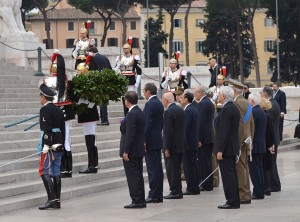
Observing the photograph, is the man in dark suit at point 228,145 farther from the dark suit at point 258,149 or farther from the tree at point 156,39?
the tree at point 156,39

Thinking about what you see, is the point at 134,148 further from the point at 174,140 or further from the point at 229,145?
the point at 229,145

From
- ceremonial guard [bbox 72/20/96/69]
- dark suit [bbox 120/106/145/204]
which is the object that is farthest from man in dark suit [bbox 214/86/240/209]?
ceremonial guard [bbox 72/20/96/69]

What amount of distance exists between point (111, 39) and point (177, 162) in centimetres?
10525

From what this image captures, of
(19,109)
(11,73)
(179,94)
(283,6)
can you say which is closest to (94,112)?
(179,94)

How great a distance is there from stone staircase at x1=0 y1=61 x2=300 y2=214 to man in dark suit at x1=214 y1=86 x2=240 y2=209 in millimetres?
2847

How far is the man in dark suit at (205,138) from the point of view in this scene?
20609mm

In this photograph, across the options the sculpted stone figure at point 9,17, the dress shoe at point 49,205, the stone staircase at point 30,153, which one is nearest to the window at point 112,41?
the sculpted stone figure at point 9,17

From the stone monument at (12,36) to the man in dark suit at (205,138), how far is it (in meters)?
12.7

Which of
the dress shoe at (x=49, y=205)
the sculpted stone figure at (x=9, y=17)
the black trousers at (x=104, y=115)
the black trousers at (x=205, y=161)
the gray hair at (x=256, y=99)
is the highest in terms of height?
the sculpted stone figure at (x=9, y=17)

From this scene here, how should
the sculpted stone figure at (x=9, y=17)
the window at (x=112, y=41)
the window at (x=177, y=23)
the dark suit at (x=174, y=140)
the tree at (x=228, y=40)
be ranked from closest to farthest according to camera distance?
the dark suit at (x=174, y=140)
the sculpted stone figure at (x=9, y=17)
the tree at (x=228, y=40)
the window at (x=112, y=41)
the window at (x=177, y=23)

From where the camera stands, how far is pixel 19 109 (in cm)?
2559

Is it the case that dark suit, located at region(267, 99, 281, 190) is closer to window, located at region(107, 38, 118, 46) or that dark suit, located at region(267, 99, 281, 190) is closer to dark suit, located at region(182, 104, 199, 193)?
dark suit, located at region(182, 104, 199, 193)

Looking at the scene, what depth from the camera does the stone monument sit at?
107ft

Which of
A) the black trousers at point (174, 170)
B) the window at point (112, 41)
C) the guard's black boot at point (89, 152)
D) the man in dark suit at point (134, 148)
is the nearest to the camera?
the man in dark suit at point (134, 148)
